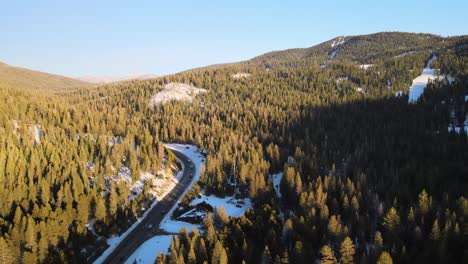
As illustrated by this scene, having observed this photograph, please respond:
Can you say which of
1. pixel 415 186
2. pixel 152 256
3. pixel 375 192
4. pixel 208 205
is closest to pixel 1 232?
pixel 152 256

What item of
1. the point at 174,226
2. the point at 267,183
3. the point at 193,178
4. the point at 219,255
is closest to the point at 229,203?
the point at 267,183

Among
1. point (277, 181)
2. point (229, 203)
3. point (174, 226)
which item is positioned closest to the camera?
point (174, 226)

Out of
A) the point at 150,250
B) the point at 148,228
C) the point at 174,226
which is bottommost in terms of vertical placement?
the point at 174,226

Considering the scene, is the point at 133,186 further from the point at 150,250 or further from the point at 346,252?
the point at 346,252

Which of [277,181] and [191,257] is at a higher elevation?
[191,257]

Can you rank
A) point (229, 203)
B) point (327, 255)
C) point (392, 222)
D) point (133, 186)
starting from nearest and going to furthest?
point (327, 255) → point (392, 222) → point (133, 186) → point (229, 203)

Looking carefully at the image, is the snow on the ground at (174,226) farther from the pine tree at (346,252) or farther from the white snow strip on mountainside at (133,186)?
the pine tree at (346,252)

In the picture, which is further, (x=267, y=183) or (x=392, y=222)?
(x=267, y=183)
